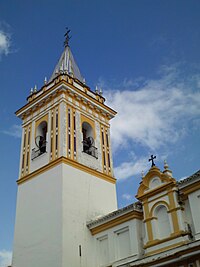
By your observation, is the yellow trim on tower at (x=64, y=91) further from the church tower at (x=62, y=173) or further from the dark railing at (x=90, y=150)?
the dark railing at (x=90, y=150)

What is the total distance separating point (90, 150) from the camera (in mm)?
24328

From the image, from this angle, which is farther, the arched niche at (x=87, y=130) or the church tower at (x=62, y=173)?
the arched niche at (x=87, y=130)

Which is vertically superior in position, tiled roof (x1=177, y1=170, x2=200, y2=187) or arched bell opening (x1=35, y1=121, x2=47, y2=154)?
arched bell opening (x1=35, y1=121, x2=47, y2=154)

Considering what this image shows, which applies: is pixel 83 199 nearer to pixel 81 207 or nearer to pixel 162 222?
pixel 81 207

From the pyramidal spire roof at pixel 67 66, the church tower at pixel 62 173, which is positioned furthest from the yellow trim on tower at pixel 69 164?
the pyramidal spire roof at pixel 67 66

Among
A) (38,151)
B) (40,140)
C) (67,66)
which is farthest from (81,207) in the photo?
(67,66)

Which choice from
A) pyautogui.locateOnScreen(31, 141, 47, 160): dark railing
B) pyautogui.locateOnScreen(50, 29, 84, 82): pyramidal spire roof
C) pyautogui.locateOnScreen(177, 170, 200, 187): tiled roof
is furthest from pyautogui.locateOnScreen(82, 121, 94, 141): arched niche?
pyautogui.locateOnScreen(177, 170, 200, 187): tiled roof

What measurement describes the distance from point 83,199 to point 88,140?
16.5ft

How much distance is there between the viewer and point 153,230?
17.0m

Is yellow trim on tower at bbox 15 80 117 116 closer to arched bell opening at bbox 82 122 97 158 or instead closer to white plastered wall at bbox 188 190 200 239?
arched bell opening at bbox 82 122 97 158

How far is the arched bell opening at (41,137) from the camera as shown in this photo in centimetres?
2426

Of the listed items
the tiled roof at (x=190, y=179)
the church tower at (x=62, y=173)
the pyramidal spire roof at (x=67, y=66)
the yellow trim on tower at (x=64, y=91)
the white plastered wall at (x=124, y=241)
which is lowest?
the white plastered wall at (x=124, y=241)

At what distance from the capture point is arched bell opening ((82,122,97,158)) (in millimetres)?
24281

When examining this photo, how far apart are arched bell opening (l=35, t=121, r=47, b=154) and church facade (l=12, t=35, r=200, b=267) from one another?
0.23ft
